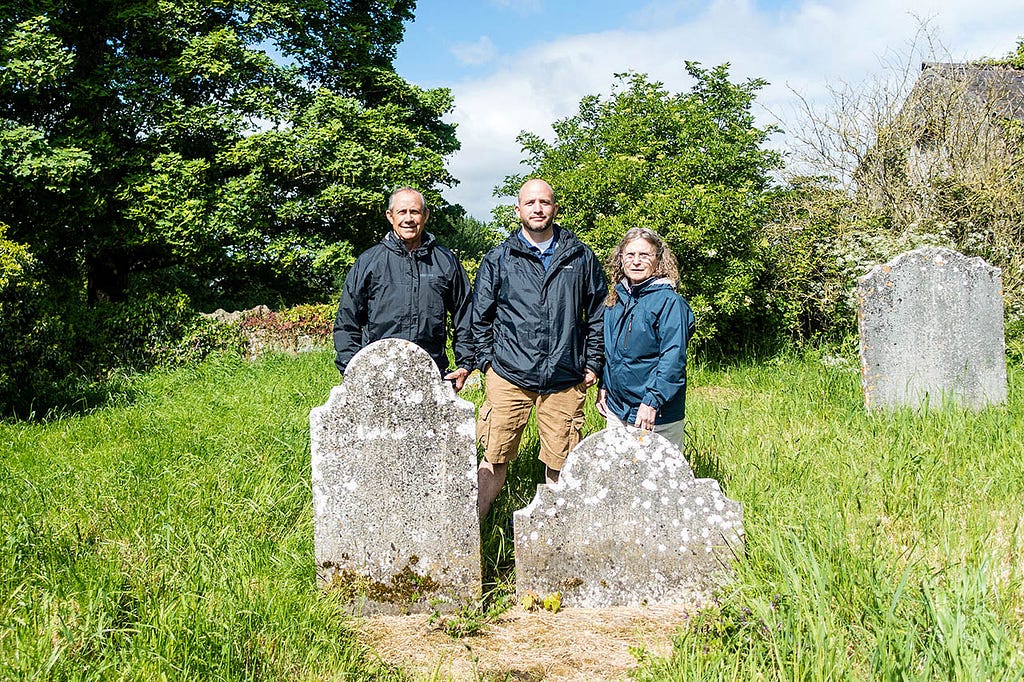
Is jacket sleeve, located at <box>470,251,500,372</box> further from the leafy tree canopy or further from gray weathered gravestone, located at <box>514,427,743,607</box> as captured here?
the leafy tree canopy

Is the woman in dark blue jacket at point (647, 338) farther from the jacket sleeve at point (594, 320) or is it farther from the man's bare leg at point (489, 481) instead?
the man's bare leg at point (489, 481)

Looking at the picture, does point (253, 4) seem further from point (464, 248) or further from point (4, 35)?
point (464, 248)

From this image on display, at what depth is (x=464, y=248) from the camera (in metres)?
A: 23.5

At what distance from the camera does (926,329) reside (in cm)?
659

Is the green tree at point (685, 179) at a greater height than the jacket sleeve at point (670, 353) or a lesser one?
greater

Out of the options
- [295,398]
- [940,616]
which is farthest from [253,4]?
[940,616]

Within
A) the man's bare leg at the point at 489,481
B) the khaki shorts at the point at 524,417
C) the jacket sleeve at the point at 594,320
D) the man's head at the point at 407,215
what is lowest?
the man's bare leg at the point at 489,481

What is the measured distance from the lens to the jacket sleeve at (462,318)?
421 cm

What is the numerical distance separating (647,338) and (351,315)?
68.0 inches

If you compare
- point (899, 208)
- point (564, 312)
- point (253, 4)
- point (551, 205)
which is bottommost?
point (564, 312)

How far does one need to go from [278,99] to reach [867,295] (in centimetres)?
1143

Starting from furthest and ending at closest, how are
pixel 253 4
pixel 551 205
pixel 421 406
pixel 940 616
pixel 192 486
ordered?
1. pixel 253 4
2. pixel 192 486
3. pixel 551 205
4. pixel 421 406
5. pixel 940 616

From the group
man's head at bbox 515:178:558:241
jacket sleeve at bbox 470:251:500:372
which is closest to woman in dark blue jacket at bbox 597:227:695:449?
man's head at bbox 515:178:558:241

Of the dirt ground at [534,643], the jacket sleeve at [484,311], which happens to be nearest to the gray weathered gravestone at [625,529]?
the dirt ground at [534,643]
